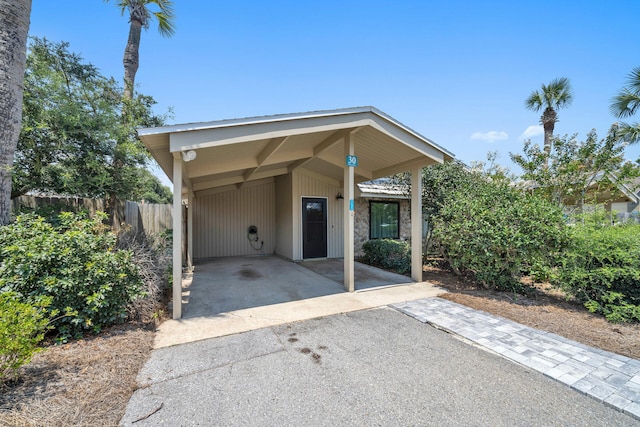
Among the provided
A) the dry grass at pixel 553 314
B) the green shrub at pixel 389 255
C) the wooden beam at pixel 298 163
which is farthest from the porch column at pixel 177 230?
the green shrub at pixel 389 255

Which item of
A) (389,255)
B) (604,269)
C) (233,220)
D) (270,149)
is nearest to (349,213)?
(270,149)

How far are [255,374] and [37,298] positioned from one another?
2.44 m

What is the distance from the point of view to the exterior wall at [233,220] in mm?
9625

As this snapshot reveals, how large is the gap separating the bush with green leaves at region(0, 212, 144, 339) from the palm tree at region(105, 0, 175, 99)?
6380mm

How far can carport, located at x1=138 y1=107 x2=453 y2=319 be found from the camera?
3.89 meters

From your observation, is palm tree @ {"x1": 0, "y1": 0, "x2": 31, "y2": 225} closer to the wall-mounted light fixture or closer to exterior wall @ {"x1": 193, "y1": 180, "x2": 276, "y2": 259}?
the wall-mounted light fixture

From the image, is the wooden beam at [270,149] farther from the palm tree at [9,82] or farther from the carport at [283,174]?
the palm tree at [9,82]

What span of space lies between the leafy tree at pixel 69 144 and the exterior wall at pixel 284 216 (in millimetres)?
4281

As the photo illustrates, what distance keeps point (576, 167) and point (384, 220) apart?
5502 millimetres

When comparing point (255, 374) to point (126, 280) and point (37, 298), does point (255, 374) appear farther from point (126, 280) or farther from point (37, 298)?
point (37, 298)

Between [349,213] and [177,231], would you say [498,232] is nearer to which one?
[349,213]

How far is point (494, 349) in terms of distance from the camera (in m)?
3.01

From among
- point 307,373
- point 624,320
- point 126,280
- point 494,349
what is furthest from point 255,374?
point 624,320

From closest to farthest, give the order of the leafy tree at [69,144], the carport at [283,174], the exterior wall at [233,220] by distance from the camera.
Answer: the carport at [283,174] → the leafy tree at [69,144] → the exterior wall at [233,220]
